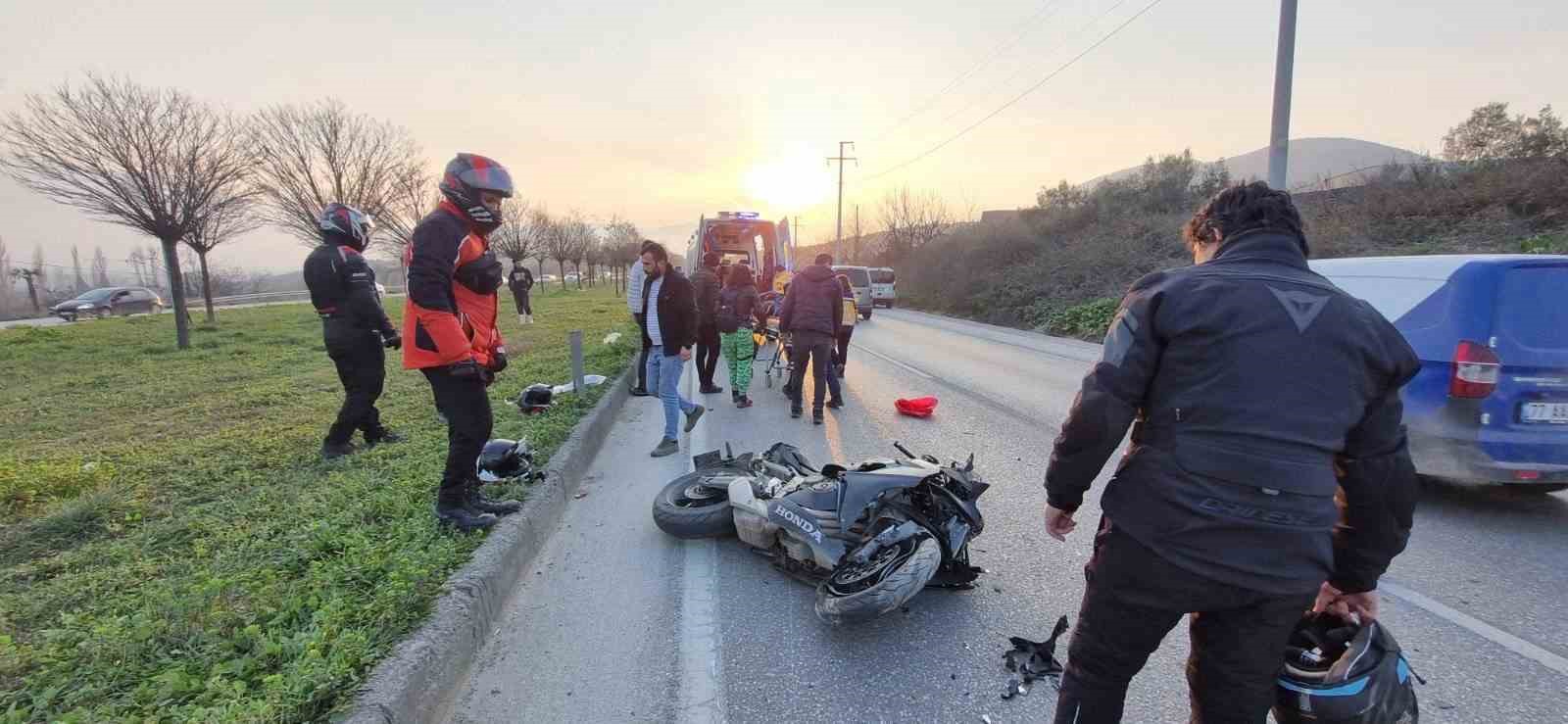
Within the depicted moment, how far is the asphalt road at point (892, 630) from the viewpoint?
252cm

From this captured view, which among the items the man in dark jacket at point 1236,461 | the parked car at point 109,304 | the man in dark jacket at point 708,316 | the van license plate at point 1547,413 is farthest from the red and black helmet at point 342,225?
the parked car at point 109,304

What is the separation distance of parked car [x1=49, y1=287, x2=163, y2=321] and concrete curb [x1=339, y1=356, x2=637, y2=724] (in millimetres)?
35256

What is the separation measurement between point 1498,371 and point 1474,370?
12 cm

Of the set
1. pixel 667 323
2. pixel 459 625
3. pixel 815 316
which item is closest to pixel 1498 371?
pixel 815 316

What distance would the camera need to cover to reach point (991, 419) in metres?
7.11

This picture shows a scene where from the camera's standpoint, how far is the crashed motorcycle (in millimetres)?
2857

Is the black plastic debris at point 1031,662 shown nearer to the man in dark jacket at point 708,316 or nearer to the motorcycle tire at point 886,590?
the motorcycle tire at point 886,590

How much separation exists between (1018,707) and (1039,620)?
2.19ft

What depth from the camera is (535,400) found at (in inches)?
275

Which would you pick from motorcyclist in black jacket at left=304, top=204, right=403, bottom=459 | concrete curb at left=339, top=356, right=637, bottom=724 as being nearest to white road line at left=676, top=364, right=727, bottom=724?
concrete curb at left=339, top=356, right=637, bottom=724

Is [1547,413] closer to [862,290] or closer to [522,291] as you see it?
[862,290]

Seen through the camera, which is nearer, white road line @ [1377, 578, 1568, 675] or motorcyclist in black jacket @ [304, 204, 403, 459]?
white road line @ [1377, 578, 1568, 675]

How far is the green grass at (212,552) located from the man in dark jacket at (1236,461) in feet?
8.13

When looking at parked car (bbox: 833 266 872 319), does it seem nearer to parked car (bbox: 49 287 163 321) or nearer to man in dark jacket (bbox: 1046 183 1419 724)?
man in dark jacket (bbox: 1046 183 1419 724)
